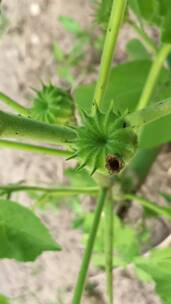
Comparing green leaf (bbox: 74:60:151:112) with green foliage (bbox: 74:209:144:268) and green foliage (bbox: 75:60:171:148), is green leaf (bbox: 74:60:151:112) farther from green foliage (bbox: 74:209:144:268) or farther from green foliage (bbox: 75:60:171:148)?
green foliage (bbox: 74:209:144:268)

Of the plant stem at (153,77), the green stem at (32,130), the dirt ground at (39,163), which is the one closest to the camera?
the green stem at (32,130)

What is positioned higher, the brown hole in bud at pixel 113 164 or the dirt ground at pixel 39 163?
the dirt ground at pixel 39 163

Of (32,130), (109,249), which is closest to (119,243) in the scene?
(109,249)

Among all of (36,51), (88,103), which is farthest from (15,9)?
(88,103)

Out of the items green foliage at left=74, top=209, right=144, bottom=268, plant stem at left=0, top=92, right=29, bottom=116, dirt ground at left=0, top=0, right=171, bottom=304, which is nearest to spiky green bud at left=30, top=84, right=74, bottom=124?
plant stem at left=0, top=92, right=29, bottom=116

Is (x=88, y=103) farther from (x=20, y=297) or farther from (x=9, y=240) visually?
(x=20, y=297)

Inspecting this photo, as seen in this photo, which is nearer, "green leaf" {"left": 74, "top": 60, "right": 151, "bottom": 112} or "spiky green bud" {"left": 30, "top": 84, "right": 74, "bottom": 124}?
"spiky green bud" {"left": 30, "top": 84, "right": 74, "bottom": 124}

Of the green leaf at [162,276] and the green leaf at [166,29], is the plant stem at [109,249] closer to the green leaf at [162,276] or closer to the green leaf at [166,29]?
the green leaf at [162,276]

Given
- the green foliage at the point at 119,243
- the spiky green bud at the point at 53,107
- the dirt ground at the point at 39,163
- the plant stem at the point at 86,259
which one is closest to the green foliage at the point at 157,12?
the spiky green bud at the point at 53,107
